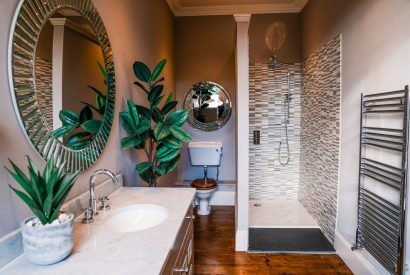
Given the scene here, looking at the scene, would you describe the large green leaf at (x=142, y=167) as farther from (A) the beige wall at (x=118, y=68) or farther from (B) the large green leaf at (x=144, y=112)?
(B) the large green leaf at (x=144, y=112)

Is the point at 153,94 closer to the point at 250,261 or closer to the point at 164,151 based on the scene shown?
the point at 164,151

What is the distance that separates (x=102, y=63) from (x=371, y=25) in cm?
191

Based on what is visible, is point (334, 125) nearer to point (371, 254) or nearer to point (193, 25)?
point (371, 254)

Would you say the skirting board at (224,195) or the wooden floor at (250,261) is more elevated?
the skirting board at (224,195)

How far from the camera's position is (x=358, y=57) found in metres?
2.07

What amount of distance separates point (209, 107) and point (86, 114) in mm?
2596

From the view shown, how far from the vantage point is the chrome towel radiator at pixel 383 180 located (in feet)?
4.91

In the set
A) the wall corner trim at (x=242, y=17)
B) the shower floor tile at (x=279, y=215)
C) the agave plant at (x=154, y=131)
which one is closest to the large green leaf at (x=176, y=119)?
the agave plant at (x=154, y=131)

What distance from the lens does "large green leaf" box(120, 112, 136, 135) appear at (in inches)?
68.4

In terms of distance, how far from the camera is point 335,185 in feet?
8.29

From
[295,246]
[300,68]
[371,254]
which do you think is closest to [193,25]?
[300,68]

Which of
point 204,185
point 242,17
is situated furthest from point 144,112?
point 204,185

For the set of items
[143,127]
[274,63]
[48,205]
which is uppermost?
[274,63]

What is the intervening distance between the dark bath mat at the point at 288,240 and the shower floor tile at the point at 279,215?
0.12 m
